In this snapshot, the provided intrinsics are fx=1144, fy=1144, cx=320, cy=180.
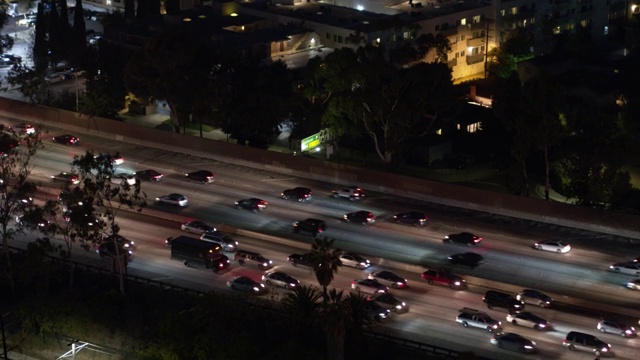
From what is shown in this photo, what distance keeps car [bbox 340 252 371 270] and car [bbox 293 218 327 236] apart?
198 inches

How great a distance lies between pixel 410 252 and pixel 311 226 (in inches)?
259

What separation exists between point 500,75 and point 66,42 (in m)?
41.4

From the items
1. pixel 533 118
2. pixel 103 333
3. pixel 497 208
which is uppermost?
pixel 533 118

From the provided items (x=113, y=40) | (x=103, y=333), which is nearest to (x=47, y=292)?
(x=103, y=333)

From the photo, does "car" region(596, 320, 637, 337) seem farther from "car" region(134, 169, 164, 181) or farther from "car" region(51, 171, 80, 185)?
"car" region(51, 171, 80, 185)

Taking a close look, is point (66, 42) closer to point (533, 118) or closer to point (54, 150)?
point (54, 150)

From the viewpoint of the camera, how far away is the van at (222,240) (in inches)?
2704

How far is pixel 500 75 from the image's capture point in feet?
357

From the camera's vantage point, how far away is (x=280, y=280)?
208 feet

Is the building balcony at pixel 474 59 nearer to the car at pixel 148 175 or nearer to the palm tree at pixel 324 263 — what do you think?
the car at pixel 148 175

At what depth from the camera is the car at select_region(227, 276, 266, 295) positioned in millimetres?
62875

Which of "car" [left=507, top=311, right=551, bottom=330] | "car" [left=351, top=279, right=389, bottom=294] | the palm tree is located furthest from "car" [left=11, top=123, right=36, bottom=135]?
"car" [left=507, top=311, right=551, bottom=330]

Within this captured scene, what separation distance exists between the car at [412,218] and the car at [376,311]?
46.6ft

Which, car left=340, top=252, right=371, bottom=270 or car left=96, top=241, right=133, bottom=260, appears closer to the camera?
car left=96, top=241, right=133, bottom=260
